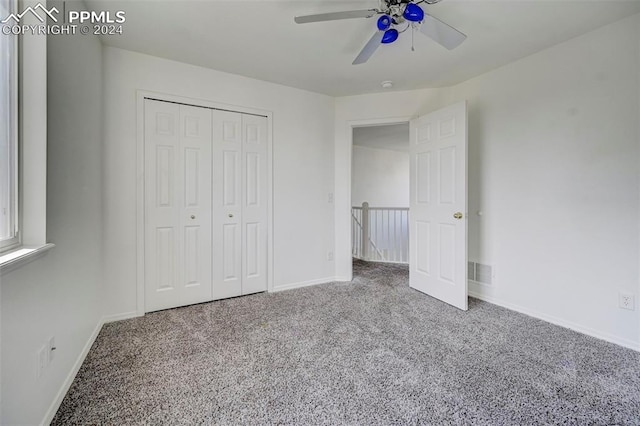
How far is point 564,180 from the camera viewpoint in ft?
7.84

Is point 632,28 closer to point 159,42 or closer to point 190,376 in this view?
point 159,42

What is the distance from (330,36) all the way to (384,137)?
400 centimetres

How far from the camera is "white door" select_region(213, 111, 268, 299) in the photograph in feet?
9.66

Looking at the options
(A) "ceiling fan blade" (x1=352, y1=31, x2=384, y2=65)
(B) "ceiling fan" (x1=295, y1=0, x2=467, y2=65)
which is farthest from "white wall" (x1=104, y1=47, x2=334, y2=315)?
(B) "ceiling fan" (x1=295, y1=0, x2=467, y2=65)

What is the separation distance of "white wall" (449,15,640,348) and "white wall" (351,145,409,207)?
4.07m

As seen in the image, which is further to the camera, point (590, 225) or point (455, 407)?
point (590, 225)

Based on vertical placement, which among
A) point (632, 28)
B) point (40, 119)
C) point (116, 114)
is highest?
point (632, 28)

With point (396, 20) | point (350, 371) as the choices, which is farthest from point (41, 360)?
point (396, 20)

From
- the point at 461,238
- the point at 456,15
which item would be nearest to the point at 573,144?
the point at 461,238

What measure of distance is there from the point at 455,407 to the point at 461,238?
1636 millimetres

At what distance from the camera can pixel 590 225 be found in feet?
7.34

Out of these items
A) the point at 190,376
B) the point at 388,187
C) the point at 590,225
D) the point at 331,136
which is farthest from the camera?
the point at 388,187

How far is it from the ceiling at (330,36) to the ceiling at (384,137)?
2039 millimetres

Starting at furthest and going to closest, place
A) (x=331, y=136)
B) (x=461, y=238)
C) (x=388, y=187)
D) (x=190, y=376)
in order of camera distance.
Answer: (x=388, y=187) → (x=331, y=136) → (x=461, y=238) → (x=190, y=376)
